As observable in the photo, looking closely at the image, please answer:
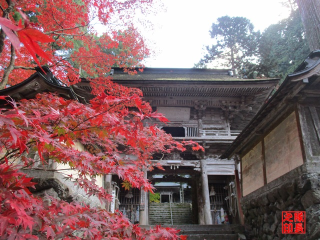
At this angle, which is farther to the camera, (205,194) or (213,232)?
(205,194)

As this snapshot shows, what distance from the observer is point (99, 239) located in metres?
2.74

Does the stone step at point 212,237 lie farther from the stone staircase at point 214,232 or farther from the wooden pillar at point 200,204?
the wooden pillar at point 200,204

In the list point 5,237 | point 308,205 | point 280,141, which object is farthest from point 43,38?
point 280,141

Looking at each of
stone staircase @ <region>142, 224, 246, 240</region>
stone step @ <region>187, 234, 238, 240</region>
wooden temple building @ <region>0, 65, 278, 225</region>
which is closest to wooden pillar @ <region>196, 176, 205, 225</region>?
wooden temple building @ <region>0, 65, 278, 225</region>

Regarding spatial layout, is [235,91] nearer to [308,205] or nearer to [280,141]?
[280,141]

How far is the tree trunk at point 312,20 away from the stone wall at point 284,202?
15.7ft

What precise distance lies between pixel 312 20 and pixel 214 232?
8.06 m

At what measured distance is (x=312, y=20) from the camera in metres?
7.50

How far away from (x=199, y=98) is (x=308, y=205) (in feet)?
30.1

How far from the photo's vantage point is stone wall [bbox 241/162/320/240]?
4.29 m

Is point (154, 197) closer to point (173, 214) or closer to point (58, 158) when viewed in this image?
point (173, 214)

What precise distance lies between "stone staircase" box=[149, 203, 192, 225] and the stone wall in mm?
9915

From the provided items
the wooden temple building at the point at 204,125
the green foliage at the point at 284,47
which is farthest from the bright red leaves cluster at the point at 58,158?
the green foliage at the point at 284,47

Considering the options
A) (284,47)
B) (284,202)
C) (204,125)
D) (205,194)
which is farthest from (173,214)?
(284,47)
